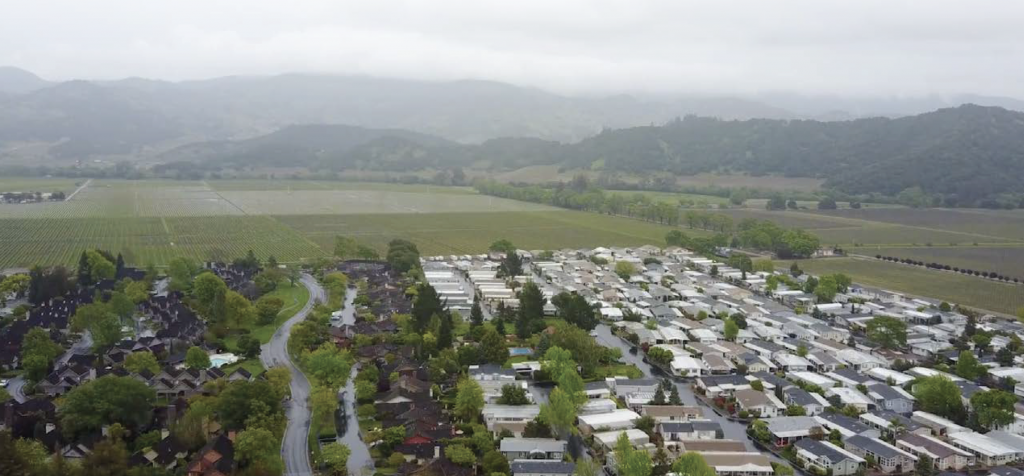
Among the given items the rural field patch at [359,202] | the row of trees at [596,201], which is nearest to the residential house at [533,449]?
the row of trees at [596,201]

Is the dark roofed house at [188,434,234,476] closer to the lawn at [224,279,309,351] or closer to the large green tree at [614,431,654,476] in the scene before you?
the large green tree at [614,431,654,476]

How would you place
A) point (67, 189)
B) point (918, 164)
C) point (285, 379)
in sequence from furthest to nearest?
point (918, 164)
point (67, 189)
point (285, 379)

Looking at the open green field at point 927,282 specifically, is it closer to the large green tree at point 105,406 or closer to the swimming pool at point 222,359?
the swimming pool at point 222,359

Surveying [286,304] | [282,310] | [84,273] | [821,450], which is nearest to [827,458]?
[821,450]

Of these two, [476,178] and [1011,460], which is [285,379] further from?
[476,178]

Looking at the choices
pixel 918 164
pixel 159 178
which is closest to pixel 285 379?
pixel 918 164

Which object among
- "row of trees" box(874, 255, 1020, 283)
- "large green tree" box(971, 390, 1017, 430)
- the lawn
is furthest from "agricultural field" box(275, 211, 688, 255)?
"large green tree" box(971, 390, 1017, 430)
